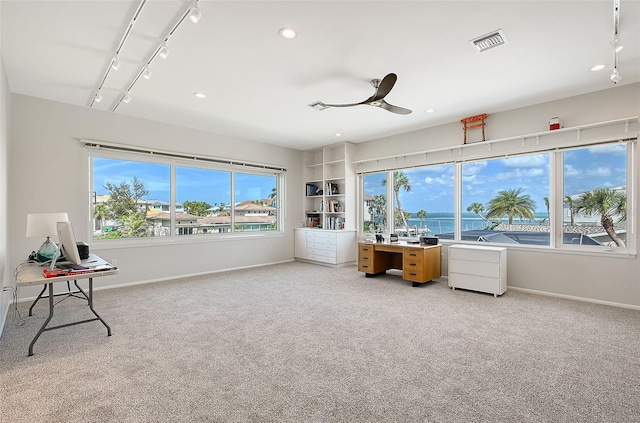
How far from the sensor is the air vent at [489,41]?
2593mm

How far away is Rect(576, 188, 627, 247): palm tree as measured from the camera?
12.4ft

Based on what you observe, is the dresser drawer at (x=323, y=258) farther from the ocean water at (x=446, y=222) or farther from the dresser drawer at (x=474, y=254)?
the dresser drawer at (x=474, y=254)

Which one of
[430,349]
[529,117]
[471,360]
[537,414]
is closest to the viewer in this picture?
[537,414]

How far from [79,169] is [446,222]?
5.79 meters

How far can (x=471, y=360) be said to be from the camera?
2.41 m

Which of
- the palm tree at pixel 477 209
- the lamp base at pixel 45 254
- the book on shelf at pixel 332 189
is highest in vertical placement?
the book on shelf at pixel 332 189

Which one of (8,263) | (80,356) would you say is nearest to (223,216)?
(8,263)

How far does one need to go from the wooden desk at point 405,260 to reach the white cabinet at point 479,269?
352 millimetres

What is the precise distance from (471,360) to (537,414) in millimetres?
637

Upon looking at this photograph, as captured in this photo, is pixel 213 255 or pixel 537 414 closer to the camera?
pixel 537 414

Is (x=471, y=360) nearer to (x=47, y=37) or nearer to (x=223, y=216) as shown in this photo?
(x=47, y=37)

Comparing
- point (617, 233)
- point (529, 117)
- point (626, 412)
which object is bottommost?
point (626, 412)

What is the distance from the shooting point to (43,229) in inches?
123

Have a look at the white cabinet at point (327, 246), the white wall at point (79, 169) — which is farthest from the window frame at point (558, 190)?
the white wall at point (79, 169)
